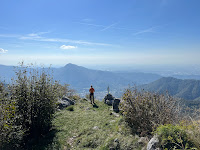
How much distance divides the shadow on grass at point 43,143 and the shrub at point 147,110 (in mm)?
4698

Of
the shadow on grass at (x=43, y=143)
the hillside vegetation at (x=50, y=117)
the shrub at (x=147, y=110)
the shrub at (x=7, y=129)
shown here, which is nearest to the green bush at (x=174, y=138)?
the hillside vegetation at (x=50, y=117)

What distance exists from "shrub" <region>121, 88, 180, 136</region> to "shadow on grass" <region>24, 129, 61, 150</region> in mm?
4698

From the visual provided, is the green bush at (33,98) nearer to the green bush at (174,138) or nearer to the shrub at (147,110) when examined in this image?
the shrub at (147,110)

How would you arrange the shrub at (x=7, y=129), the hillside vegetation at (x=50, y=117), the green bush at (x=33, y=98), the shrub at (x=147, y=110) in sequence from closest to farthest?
the shrub at (x=7, y=129)
the hillside vegetation at (x=50, y=117)
the shrub at (x=147, y=110)
the green bush at (x=33, y=98)

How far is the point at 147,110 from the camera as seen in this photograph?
7.11m

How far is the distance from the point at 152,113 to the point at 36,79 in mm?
7424

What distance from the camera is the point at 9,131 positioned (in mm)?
5320

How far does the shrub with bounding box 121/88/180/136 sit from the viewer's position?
599 cm

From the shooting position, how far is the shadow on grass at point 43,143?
666 cm

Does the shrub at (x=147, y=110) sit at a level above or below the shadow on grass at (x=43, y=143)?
above

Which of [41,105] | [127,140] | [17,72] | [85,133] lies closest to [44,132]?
[41,105]

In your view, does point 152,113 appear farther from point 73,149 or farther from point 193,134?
point 73,149

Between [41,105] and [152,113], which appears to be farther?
[41,105]

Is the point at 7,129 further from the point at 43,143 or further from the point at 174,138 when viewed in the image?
the point at 174,138
